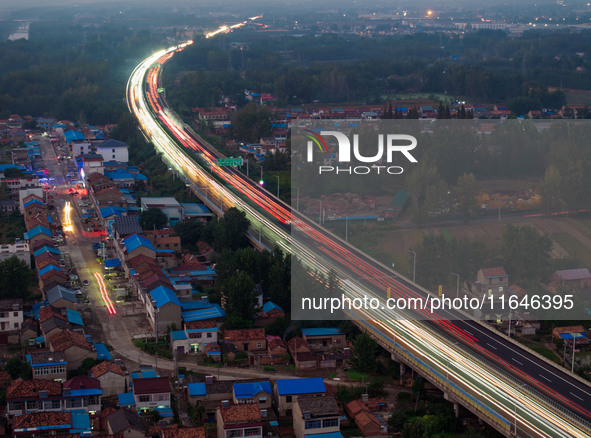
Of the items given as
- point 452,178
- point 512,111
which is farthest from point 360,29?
point 452,178

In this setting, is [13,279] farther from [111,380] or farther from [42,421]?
[42,421]

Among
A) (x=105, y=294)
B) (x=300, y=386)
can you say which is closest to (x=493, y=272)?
(x=300, y=386)

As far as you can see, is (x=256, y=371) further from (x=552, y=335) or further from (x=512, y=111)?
(x=512, y=111)

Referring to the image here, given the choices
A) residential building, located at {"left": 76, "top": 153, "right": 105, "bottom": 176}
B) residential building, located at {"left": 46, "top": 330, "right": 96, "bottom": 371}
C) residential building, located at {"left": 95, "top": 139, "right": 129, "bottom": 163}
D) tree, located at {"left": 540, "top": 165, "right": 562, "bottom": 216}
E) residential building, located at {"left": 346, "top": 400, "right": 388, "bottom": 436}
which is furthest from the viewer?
residential building, located at {"left": 95, "top": 139, "right": 129, "bottom": 163}

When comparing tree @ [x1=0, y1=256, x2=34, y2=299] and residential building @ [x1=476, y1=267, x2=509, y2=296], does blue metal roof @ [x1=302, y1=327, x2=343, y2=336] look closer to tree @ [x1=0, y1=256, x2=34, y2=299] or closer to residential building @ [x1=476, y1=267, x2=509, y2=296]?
residential building @ [x1=476, y1=267, x2=509, y2=296]

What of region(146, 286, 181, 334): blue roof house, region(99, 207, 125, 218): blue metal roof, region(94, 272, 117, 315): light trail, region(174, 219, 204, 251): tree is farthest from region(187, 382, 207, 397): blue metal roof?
region(99, 207, 125, 218): blue metal roof
